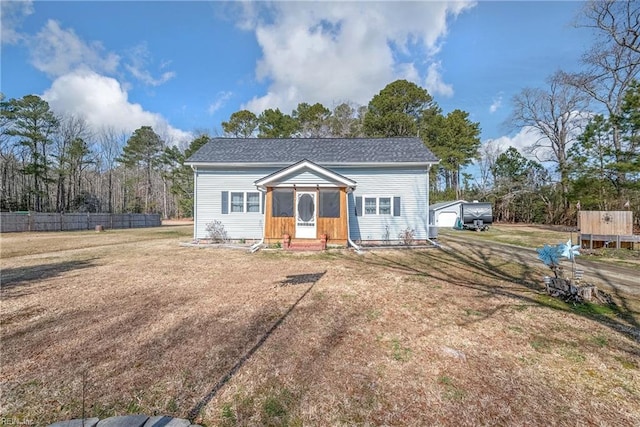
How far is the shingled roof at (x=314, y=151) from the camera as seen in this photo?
1309 cm

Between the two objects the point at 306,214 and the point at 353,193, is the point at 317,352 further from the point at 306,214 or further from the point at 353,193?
the point at 353,193

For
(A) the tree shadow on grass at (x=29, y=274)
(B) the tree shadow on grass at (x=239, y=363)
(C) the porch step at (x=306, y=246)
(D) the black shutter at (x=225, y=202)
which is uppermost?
(D) the black shutter at (x=225, y=202)

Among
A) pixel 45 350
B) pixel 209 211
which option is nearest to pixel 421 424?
pixel 45 350

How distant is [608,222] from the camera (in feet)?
34.7

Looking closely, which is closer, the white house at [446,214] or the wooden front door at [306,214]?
the wooden front door at [306,214]

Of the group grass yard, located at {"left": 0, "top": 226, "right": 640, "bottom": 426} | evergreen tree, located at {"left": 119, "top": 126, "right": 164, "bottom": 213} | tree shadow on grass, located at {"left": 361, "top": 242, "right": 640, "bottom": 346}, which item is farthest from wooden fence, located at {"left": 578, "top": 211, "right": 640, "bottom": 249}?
evergreen tree, located at {"left": 119, "top": 126, "right": 164, "bottom": 213}

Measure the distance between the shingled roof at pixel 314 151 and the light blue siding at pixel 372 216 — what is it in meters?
Result: 0.65

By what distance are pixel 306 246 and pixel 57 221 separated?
2363 cm

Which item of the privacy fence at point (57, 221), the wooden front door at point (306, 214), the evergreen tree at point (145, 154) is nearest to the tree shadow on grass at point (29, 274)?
the wooden front door at point (306, 214)

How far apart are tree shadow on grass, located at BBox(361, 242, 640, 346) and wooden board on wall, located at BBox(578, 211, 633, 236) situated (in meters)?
2.86

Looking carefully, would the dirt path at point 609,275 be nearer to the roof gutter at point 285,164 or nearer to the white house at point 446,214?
the roof gutter at point 285,164

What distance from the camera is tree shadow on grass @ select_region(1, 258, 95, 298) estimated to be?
5891mm

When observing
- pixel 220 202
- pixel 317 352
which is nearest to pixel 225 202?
pixel 220 202

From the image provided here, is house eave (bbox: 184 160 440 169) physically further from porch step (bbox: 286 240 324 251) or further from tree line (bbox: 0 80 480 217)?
tree line (bbox: 0 80 480 217)
